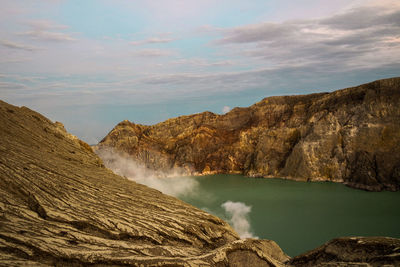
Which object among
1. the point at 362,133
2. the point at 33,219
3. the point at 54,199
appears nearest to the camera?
the point at 33,219

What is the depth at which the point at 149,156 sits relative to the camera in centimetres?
6675

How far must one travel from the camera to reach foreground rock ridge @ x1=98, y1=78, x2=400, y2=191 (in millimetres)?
46281

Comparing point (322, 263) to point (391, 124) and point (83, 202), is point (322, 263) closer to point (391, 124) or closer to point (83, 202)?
point (83, 202)

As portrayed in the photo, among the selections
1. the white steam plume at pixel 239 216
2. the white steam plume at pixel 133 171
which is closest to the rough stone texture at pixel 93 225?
the white steam plume at pixel 239 216

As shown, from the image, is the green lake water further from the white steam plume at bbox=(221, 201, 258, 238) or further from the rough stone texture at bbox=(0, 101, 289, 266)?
the rough stone texture at bbox=(0, 101, 289, 266)

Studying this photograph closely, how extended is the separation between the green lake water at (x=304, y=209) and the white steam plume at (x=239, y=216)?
53 centimetres

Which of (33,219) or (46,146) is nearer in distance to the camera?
(33,219)

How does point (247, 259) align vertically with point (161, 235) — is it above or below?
below

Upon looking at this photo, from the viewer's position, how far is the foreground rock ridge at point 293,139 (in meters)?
46.3

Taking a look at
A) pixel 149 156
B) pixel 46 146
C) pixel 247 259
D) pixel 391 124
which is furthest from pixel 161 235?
pixel 149 156

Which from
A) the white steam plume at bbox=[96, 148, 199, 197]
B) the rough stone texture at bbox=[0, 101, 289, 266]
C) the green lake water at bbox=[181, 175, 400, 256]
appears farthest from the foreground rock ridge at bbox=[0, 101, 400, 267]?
the white steam plume at bbox=[96, 148, 199, 197]

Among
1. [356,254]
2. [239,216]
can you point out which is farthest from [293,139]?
[356,254]

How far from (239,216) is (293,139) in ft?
99.0

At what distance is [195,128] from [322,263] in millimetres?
64047
